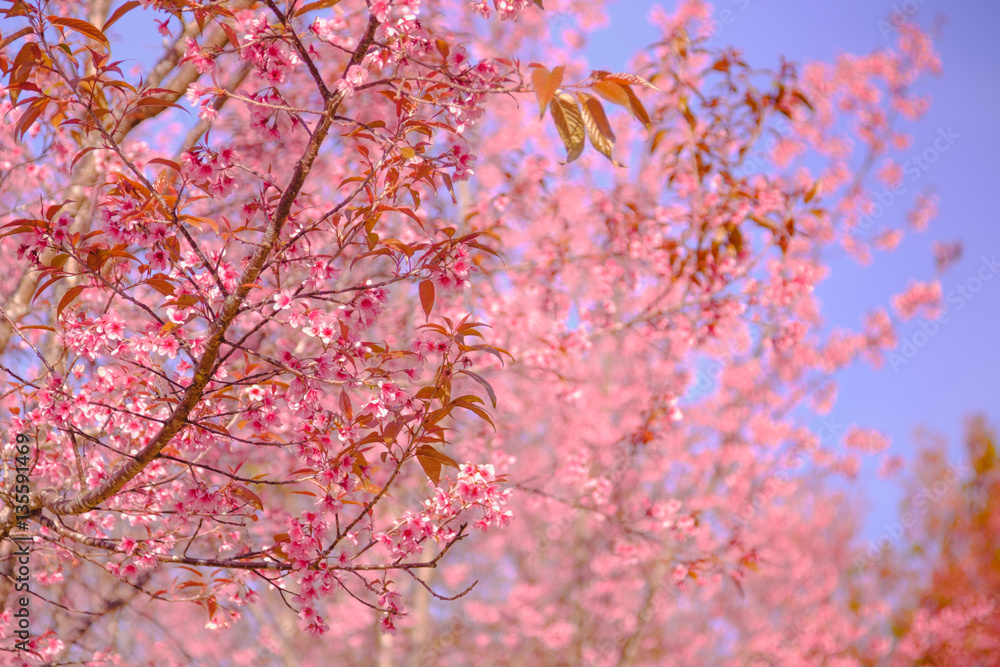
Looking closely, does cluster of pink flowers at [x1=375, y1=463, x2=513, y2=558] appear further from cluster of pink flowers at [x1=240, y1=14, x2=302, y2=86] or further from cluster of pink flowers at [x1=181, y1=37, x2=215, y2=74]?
cluster of pink flowers at [x1=181, y1=37, x2=215, y2=74]

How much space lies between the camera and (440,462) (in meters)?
1.59

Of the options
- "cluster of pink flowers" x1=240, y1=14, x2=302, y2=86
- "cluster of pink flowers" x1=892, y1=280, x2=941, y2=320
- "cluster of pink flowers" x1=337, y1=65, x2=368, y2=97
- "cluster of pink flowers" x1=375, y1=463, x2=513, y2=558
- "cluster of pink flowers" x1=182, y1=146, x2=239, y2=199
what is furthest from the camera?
"cluster of pink flowers" x1=892, y1=280, x2=941, y2=320

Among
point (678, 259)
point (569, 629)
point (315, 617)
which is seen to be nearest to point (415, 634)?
point (569, 629)

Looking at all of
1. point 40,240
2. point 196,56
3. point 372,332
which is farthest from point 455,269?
point 372,332

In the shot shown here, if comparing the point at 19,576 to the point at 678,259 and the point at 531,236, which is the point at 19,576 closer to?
the point at 678,259

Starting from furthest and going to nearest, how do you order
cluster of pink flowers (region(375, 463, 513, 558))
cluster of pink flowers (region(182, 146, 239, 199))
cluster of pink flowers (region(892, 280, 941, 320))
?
1. cluster of pink flowers (region(892, 280, 941, 320))
2. cluster of pink flowers (region(375, 463, 513, 558))
3. cluster of pink flowers (region(182, 146, 239, 199))

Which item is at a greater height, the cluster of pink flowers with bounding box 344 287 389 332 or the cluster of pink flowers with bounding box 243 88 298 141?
the cluster of pink flowers with bounding box 243 88 298 141

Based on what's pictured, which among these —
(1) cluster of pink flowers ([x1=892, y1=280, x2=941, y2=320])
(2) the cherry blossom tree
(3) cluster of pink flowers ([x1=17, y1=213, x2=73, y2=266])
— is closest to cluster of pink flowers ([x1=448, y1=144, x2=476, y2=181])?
(2) the cherry blossom tree

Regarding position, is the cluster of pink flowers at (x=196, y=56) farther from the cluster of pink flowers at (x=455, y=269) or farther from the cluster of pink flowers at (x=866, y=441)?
the cluster of pink flowers at (x=866, y=441)

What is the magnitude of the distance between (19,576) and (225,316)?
137 centimetres

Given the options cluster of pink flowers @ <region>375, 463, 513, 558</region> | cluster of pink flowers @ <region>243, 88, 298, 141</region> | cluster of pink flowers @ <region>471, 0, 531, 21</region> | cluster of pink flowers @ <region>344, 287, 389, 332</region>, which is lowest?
cluster of pink flowers @ <region>375, 463, 513, 558</region>

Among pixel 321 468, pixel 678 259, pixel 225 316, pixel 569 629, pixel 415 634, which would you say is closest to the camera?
pixel 225 316

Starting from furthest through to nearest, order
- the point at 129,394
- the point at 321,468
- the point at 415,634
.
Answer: the point at 415,634 < the point at 129,394 < the point at 321,468

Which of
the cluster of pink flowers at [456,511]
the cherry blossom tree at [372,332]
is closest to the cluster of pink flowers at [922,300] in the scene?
the cherry blossom tree at [372,332]
